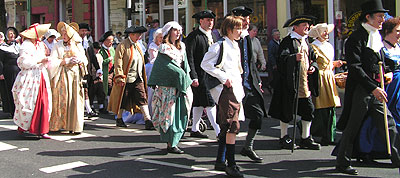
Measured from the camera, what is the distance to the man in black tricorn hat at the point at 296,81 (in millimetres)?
6988

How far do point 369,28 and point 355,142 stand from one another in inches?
55.5

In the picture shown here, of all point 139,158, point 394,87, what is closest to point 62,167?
point 139,158

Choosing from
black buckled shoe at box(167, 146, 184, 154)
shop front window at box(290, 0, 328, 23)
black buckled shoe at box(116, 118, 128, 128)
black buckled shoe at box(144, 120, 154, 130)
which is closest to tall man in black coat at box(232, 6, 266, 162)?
black buckled shoe at box(167, 146, 184, 154)

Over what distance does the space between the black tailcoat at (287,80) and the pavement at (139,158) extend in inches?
22.4

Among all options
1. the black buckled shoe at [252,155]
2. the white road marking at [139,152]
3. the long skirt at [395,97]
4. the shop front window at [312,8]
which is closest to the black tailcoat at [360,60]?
the long skirt at [395,97]

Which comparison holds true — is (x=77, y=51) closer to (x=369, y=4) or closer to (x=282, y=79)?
(x=282, y=79)

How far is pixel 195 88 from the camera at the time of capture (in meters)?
8.08

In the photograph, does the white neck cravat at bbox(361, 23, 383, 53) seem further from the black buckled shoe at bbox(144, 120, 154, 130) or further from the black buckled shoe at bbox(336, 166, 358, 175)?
the black buckled shoe at bbox(144, 120, 154, 130)

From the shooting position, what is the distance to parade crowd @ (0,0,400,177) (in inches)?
223

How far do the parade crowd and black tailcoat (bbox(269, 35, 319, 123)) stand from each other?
0.6 inches

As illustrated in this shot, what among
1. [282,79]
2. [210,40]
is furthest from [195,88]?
[282,79]

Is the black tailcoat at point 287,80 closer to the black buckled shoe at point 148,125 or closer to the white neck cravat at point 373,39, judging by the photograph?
the white neck cravat at point 373,39

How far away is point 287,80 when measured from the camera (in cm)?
706

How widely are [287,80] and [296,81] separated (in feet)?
0.55
